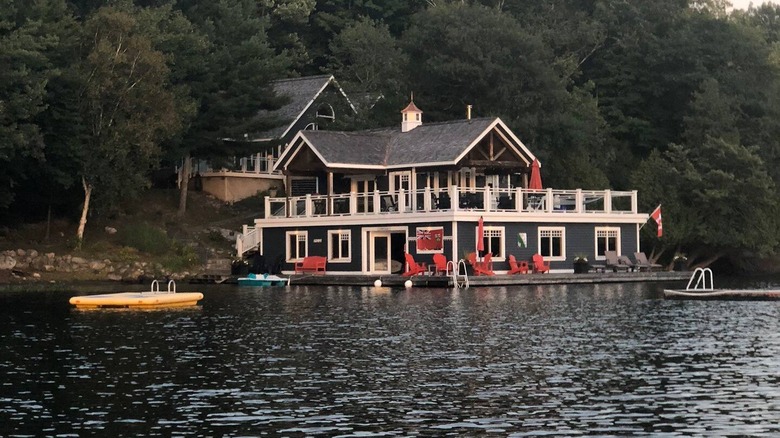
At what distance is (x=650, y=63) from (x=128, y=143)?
35.4 metres

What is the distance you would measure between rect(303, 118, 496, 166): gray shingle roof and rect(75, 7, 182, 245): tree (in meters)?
7.58

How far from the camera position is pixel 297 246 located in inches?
2657

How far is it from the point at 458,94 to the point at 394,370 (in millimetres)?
52107

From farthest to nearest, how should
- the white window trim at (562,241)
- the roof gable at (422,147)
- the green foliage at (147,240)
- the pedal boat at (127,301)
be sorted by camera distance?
the green foliage at (147,240)
the roof gable at (422,147)
the white window trim at (562,241)
the pedal boat at (127,301)

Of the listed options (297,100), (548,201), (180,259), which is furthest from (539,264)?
(297,100)

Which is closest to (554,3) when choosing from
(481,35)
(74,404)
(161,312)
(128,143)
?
(481,35)

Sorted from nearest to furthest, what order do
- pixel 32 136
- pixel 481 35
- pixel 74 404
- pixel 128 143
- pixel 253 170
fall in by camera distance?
pixel 74 404 → pixel 32 136 → pixel 128 143 → pixel 481 35 → pixel 253 170

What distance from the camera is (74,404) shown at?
24125mm

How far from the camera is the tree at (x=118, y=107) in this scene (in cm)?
6456

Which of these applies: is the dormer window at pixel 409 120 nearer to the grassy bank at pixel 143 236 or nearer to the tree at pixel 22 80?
the grassy bank at pixel 143 236

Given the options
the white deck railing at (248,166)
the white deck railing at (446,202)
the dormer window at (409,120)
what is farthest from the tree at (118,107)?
the white deck railing at (248,166)

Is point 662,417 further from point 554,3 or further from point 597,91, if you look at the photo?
point 554,3


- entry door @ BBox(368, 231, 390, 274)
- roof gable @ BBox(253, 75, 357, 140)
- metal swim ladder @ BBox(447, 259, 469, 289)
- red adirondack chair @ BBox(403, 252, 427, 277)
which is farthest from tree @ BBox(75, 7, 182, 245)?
roof gable @ BBox(253, 75, 357, 140)

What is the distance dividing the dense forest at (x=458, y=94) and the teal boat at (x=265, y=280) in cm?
775
